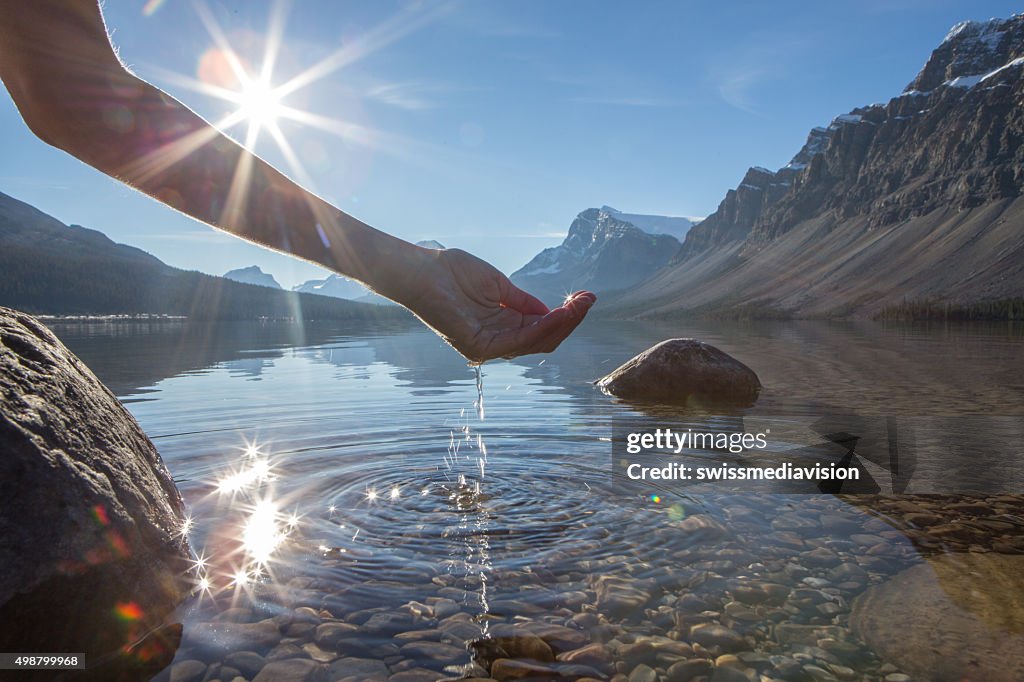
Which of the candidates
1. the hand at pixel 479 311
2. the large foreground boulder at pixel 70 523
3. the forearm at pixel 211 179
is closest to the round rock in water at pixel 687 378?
the hand at pixel 479 311

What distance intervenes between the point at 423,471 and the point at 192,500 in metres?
2.83

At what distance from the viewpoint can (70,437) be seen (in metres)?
4.30

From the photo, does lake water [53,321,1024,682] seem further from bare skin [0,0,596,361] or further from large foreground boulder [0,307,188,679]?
bare skin [0,0,596,361]

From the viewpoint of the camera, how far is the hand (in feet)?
15.2

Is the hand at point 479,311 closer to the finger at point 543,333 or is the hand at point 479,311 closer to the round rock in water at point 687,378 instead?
the finger at point 543,333

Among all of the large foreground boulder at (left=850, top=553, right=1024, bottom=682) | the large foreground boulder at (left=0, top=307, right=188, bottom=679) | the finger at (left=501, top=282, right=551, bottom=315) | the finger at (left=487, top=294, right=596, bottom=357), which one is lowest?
the large foreground boulder at (left=850, top=553, right=1024, bottom=682)

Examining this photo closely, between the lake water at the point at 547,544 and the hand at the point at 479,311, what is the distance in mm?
1871

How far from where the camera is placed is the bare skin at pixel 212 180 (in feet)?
10.5

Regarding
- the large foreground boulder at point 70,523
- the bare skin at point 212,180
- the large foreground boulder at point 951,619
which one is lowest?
the large foreground boulder at point 951,619

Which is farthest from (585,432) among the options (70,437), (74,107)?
(74,107)

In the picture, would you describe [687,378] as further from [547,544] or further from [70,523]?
[70,523]

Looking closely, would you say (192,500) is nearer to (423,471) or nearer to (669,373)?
(423,471)

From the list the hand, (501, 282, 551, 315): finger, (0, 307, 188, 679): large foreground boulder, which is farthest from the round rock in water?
(0, 307, 188, 679): large foreground boulder

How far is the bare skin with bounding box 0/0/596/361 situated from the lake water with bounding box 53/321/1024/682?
1.92 meters
